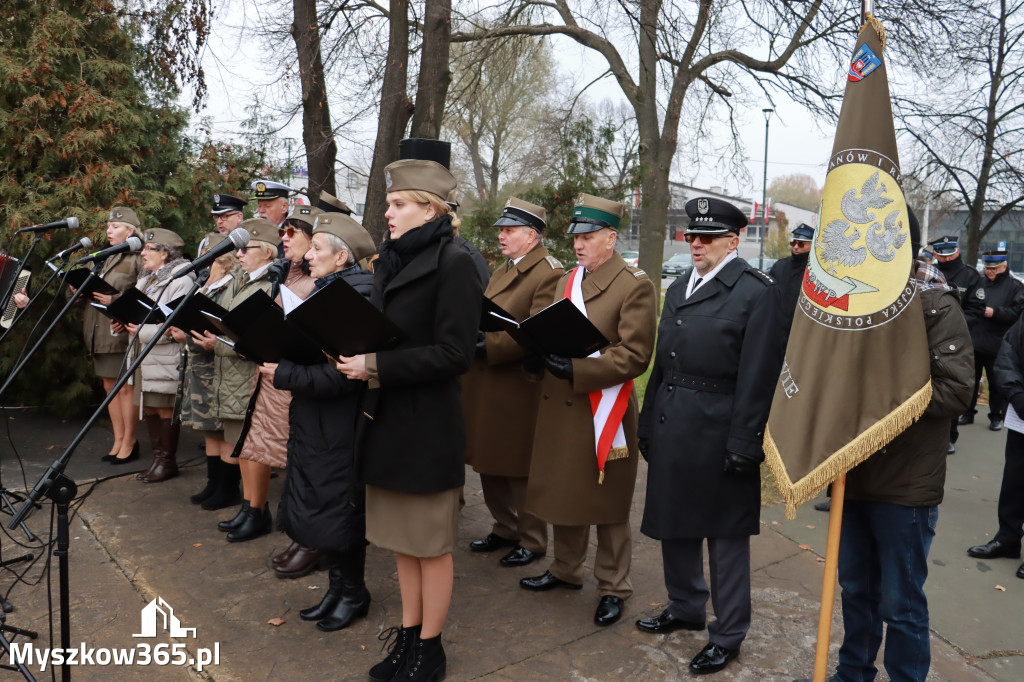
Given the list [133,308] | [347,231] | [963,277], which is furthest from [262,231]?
[963,277]

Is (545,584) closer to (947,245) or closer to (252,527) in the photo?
(252,527)

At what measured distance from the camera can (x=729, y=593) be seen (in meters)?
3.50

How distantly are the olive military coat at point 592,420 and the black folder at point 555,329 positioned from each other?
8.7 inches

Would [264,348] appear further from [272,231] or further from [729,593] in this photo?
[729,593]

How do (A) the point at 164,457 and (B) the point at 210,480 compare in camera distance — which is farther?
(A) the point at 164,457

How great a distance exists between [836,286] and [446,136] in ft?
85.1

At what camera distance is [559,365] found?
3732 millimetres

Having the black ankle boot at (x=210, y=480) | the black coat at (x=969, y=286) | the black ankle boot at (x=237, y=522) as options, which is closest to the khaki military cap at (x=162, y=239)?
the black ankle boot at (x=210, y=480)

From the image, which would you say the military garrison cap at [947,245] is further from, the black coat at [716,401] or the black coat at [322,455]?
the black coat at [322,455]

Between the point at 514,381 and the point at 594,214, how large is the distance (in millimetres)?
1194

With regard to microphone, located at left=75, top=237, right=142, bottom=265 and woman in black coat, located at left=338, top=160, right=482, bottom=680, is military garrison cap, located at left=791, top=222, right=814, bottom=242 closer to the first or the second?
woman in black coat, located at left=338, top=160, right=482, bottom=680

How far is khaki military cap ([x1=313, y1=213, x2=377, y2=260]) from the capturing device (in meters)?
3.80

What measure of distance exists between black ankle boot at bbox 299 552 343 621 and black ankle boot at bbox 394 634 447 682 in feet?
2.47

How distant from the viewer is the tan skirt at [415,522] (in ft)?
10.5
